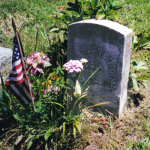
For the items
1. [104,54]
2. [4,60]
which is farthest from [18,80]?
[4,60]

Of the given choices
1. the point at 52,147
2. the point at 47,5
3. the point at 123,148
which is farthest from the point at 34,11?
the point at 123,148

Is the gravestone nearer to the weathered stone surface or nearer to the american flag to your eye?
the american flag

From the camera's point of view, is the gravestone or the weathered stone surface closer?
the gravestone

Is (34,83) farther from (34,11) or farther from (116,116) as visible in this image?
(34,11)

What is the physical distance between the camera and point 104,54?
6.33 feet

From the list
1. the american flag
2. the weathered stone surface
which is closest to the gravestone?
the american flag

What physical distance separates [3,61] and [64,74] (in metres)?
0.88

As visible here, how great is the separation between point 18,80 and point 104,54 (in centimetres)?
97

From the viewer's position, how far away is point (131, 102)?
7.95 ft

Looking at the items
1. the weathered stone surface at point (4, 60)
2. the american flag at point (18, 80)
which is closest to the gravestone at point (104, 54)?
the american flag at point (18, 80)

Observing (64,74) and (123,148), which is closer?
(123,148)

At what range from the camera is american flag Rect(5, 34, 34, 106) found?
1.44 metres

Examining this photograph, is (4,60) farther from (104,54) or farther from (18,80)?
(104,54)

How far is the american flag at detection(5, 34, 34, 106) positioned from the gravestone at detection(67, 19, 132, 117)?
2.61 ft
